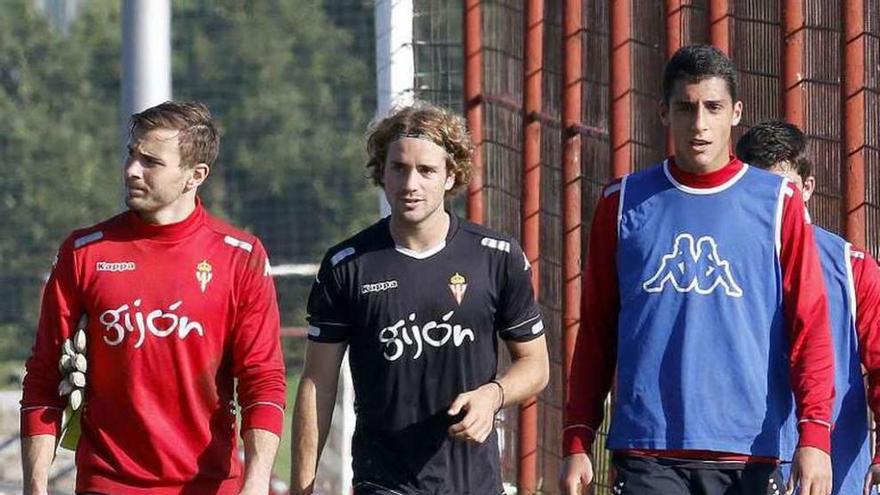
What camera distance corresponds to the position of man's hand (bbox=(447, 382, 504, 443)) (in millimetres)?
5852

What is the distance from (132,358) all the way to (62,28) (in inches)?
1520

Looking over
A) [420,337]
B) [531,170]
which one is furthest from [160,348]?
[531,170]

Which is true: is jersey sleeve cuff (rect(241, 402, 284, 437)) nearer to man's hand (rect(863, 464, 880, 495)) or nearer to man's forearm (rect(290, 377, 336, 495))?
man's forearm (rect(290, 377, 336, 495))

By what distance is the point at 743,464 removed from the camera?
223 inches

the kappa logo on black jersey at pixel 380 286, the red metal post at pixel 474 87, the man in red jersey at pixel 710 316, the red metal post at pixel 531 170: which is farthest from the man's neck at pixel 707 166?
the red metal post at pixel 474 87

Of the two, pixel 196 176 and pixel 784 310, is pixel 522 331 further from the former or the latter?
pixel 196 176

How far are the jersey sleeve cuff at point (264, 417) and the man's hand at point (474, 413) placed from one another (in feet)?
1.64

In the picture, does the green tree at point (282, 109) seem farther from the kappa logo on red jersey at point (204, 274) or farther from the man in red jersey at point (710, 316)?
the man in red jersey at point (710, 316)

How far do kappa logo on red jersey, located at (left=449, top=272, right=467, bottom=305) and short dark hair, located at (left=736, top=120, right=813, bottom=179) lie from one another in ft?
3.46

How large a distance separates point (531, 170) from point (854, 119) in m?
2.62

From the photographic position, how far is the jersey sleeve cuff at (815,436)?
547 cm

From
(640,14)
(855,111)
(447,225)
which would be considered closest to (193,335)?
(447,225)

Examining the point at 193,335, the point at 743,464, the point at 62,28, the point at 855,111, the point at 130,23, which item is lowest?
the point at 743,464

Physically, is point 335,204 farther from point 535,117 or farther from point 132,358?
→ point 132,358
